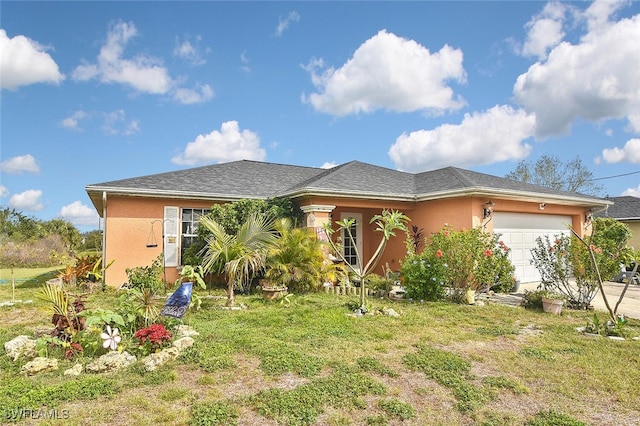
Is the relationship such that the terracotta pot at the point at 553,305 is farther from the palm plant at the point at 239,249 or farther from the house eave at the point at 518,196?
the palm plant at the point at 239,249

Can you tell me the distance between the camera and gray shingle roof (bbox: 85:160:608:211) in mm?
10961

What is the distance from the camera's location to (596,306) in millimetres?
9141

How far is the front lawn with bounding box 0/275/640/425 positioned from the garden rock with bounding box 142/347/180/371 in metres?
0.10

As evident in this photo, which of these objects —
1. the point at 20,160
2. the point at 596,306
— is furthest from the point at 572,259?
the point at 20,160

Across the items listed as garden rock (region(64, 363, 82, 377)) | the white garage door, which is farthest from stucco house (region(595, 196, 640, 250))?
garden rock (region(64, 363, 82, 377))

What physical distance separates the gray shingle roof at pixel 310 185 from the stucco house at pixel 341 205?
3 centimetres

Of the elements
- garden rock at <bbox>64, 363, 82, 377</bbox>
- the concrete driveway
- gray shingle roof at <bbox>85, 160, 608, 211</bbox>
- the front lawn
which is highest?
gray shingle roof at <bbox>85, 160, 608, 211</bbox>

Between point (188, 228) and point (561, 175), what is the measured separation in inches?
1400

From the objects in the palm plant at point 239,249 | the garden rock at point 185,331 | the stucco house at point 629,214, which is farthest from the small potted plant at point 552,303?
the stucco house at point 629,214

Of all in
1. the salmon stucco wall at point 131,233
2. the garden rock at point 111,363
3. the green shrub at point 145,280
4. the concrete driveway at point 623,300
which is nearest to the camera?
the garden rock at point 111,363

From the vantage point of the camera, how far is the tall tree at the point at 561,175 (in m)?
32.9

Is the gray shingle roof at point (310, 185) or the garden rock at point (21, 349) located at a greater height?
the gray shingle roof at point (310, 185)

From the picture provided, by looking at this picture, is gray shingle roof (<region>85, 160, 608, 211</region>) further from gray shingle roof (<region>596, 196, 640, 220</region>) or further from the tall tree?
the tall tree

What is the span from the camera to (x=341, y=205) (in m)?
11.9
